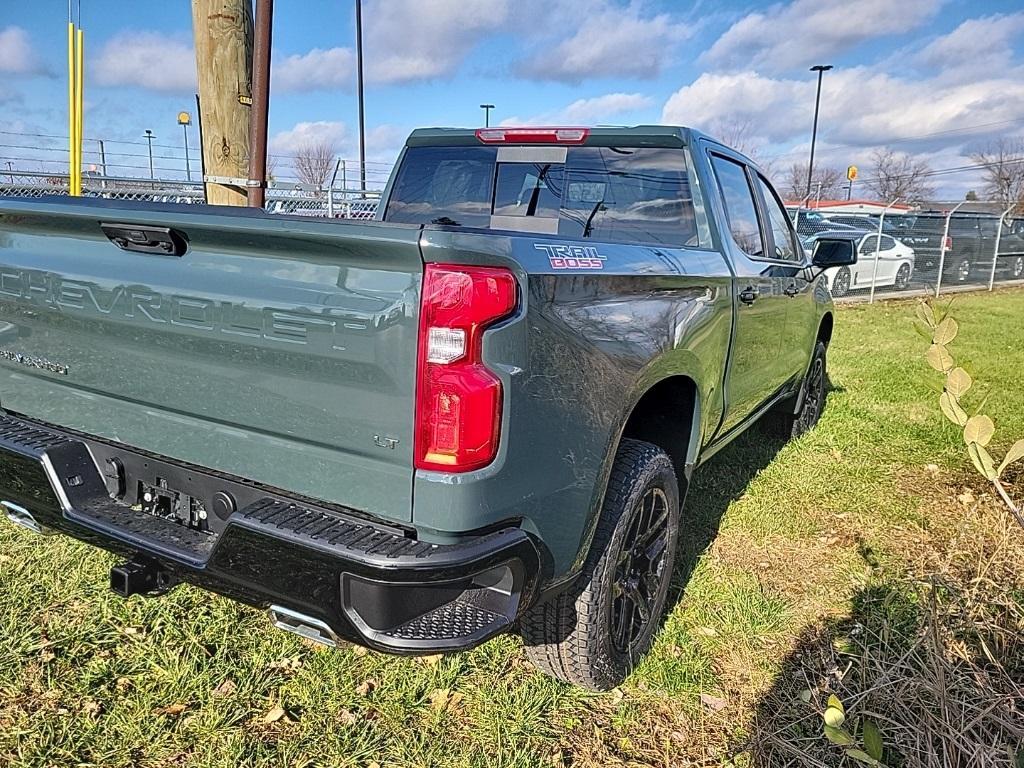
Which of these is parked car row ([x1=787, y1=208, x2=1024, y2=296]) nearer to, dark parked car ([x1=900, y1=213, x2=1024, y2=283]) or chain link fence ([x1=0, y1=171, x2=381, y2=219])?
dark parked car ([x1=900, y1=213, x2=1024, y2=283])

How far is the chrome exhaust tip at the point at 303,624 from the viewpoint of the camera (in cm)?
191

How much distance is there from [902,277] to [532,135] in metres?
15.7

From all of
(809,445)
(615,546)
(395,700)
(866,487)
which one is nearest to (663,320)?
(615,546)

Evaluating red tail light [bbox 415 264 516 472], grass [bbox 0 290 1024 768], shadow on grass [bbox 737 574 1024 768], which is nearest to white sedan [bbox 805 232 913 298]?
grass [bbox 0 290 1024 768]

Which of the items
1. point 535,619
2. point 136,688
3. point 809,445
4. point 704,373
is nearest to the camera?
point 535,619

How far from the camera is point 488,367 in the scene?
5.87 ft

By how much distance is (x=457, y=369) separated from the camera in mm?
1766

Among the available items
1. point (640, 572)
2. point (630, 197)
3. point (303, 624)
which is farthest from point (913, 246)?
point (303, 624)

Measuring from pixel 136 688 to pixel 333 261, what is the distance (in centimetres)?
176

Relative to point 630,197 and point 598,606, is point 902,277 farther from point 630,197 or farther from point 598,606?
point 598,606

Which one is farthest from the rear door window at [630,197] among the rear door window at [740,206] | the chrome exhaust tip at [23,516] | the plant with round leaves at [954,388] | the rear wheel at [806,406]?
the rear wheel at [806,406]

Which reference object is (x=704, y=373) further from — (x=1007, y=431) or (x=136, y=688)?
(x=1007, y=431)

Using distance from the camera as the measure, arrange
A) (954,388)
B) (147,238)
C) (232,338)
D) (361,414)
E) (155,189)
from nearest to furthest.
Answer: (954,388)
(361,414)
(232,338)
(147,238)
(155,189)

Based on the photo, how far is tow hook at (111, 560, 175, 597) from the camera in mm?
2133
